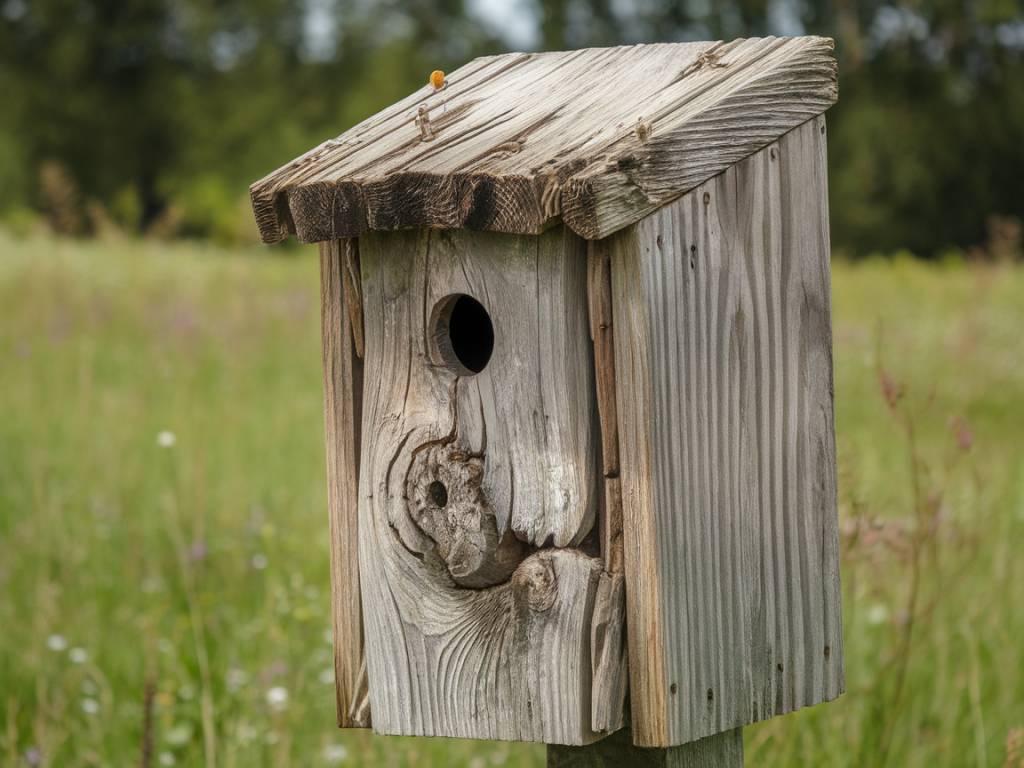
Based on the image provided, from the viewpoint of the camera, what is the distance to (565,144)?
1.54 m

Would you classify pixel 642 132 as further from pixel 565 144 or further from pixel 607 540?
pixel 607 540

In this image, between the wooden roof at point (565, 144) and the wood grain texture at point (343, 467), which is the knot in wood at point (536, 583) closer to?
the wood grain texture at point (343, 467)

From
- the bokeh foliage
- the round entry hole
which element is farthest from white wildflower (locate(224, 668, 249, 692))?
the bokeh foliage

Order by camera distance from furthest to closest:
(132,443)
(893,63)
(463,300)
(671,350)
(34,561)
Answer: (893,63)
(132,443)
(34,561)
(463,300)
(671,350)

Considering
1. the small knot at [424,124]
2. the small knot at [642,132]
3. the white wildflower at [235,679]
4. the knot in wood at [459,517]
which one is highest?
the small knot at [424,124]

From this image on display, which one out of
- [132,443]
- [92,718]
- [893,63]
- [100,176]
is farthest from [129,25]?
[92,718]

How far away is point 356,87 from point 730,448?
27815 millimetres

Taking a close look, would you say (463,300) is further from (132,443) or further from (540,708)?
(132,443)

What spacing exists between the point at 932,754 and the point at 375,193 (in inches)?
74.1

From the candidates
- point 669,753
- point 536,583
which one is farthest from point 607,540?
point 669,753

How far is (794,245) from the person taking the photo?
1718mm

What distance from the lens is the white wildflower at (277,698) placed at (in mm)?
2369

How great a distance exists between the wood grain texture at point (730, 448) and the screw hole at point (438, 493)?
0.85 ft

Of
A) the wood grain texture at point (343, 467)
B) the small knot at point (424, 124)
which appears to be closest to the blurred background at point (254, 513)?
the wood grain texture at point (343, 467)
